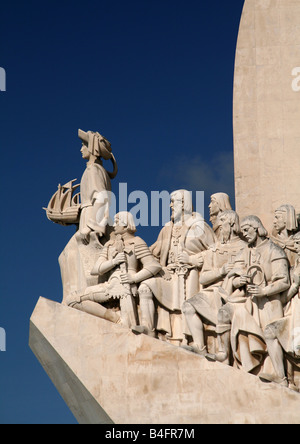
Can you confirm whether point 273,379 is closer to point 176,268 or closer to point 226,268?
point 226,268

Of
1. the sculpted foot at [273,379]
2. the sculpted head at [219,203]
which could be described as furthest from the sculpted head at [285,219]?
the sculpted foot at [273,379]

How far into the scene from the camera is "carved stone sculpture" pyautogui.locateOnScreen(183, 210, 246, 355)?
13891mm

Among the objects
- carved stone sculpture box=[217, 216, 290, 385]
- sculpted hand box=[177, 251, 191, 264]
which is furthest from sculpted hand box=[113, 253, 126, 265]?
carved stone sculpture box=[217, 216, 290, 385]

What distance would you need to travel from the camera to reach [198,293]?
14109 millimetres

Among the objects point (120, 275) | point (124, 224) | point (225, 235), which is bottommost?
point (120, 275)

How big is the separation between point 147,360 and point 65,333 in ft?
4.15

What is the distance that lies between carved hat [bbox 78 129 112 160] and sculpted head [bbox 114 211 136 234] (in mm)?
1349

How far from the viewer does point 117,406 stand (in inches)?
535

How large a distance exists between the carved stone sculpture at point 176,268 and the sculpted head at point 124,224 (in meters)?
0.39

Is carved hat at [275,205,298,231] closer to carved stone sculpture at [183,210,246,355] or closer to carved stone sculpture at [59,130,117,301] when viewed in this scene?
carved stone sculpture at [183,210,246,355]

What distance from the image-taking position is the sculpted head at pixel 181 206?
15.0m

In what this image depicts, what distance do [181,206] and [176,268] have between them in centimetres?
91

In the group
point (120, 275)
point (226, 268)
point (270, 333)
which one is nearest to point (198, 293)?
point (226, 268)
